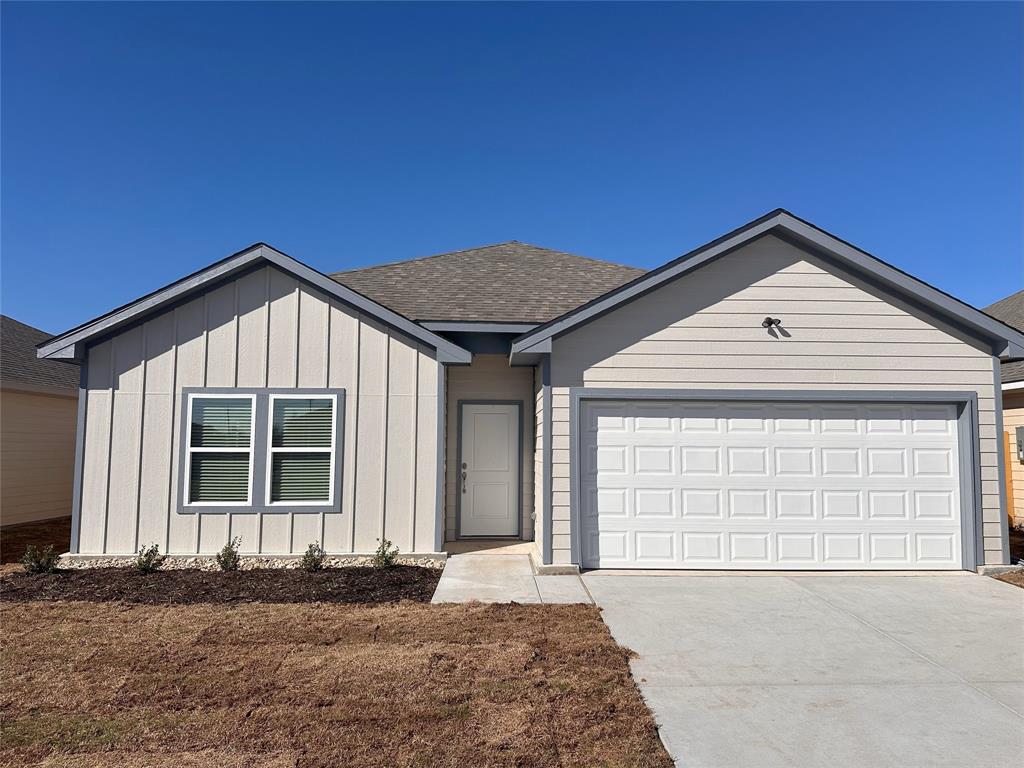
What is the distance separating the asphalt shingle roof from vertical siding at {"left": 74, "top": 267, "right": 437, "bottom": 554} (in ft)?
34.9

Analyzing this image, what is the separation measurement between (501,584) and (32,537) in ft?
29.2

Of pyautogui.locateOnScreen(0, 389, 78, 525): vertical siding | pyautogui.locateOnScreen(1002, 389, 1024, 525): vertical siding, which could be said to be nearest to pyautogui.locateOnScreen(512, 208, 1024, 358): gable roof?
pyautogui.locateOnScreen(1002, 389, 1024, 525): vertical siding

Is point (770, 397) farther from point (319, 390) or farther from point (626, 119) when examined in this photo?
point (626, 119)

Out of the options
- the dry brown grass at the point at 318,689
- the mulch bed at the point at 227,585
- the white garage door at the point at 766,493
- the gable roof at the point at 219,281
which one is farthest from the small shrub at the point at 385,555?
the gable roof at the point at 219,281

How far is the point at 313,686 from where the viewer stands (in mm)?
4051

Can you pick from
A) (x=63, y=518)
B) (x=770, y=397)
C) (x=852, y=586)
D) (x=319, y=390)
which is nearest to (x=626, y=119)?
(x=770, y=397)

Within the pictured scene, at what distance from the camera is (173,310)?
26.5 feet

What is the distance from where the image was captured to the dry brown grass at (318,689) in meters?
3.20

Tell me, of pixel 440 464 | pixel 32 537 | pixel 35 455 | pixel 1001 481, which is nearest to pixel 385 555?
pixel 440 464

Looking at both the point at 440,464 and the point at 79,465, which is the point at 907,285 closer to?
the point at 440,464

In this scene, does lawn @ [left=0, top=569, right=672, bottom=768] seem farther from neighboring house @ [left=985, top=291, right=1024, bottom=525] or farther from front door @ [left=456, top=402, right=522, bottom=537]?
neighboring house @ [left=985, top=291, right=1024, bottom=525]

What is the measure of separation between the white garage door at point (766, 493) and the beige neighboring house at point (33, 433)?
10.7 m

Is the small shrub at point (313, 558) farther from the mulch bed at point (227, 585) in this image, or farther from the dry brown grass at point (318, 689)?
the dry brown grass at point (318, 689)

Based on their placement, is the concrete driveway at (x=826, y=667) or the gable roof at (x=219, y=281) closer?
the concrete driveway at (x=826, y=667)
